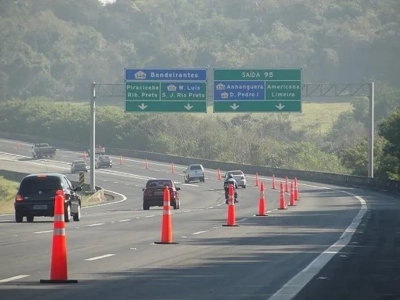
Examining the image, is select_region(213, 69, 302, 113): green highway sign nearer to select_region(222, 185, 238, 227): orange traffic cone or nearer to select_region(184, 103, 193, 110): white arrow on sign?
select_region(184, 103, 193, 110): white arrow on sign

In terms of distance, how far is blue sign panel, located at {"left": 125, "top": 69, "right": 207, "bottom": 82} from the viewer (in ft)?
221

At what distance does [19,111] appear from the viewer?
140 meters

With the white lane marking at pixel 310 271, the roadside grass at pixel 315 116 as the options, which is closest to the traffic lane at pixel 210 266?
the white lane marking at pixel 310 271

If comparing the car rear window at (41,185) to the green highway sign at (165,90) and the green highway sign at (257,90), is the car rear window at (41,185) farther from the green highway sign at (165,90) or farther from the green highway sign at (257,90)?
the green highway sign at (257,90)

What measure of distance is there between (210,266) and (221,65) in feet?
512

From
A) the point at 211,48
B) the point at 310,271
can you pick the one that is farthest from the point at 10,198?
the point at 211,48

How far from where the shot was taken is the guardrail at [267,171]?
237 feet

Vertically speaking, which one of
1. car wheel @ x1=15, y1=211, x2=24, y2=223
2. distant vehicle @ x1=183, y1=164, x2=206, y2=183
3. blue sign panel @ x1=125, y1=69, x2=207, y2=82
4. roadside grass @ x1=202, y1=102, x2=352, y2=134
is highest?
blue sign panel @ x1=125, y1=69, x2=207, y2=82

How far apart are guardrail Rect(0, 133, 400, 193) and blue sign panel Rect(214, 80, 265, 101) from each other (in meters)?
9.45

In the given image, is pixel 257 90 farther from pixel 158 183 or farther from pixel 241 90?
pixel 158 183

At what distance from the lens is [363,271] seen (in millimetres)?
18750

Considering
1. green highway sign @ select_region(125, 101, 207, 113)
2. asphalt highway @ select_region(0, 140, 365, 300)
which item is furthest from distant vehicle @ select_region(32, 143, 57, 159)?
asphalt highway @ select_region(0, 140, 365, 300)

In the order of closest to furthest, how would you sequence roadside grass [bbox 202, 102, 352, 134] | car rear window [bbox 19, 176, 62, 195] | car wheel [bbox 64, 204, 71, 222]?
car wheel [bbox 64, 204, 71, 222], car rear window [bbox 19, 176, 62, 195], roadside grass [bbox 202, 102, 352, 134]

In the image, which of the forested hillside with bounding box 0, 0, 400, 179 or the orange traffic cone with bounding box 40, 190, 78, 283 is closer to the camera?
the orange traffic cone with bounding box 40, 190, 78, 283
